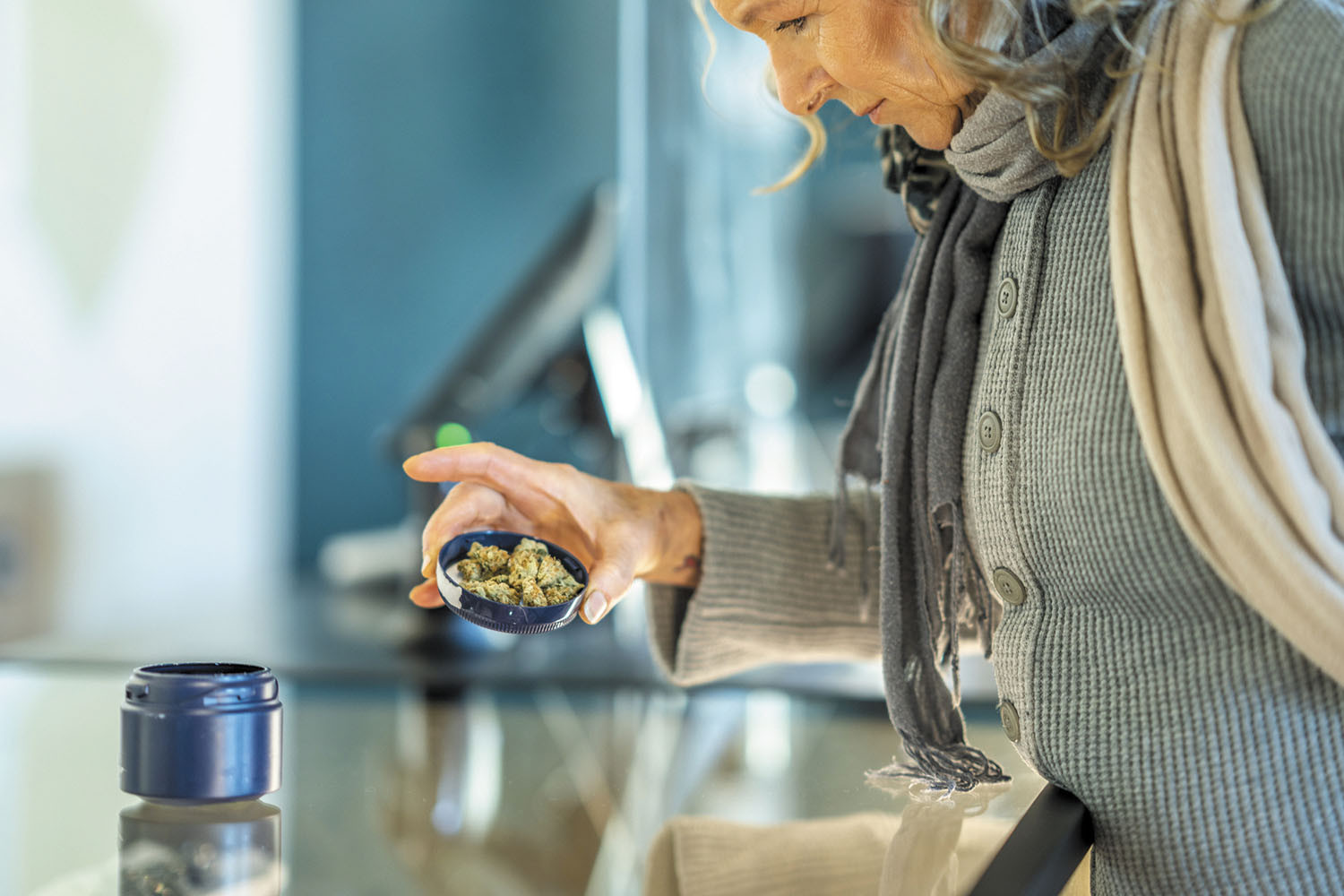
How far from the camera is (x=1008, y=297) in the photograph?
700 mm

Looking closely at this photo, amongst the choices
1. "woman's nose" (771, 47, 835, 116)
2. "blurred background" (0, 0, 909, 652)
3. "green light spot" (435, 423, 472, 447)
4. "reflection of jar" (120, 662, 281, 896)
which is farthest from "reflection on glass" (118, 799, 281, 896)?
"blurred background" (0, 0, 909, 652)

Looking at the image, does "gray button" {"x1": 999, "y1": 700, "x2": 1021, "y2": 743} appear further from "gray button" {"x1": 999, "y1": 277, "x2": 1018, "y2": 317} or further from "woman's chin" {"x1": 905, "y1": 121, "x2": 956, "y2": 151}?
"woman's chin" {"x1": 905, "y1": 121, "x2": 956, "y2": 151}

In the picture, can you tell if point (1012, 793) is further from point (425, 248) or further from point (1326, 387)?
point (425, 248)

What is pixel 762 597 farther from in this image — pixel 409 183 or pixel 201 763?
pixel 409 183

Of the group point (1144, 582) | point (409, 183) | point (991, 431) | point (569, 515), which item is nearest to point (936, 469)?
point (991, 431)

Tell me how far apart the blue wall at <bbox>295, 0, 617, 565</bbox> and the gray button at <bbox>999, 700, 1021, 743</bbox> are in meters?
2.00

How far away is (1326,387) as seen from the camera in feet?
1.92

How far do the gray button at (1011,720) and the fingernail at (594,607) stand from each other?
25 cm

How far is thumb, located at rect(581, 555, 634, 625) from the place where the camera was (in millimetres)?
700

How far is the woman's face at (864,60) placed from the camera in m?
0.71

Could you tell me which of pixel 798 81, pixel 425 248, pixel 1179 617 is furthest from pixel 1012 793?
pixel 425 248

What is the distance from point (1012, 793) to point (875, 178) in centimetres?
311

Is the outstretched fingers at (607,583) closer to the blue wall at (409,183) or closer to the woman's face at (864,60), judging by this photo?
the woman's face at (864,60)

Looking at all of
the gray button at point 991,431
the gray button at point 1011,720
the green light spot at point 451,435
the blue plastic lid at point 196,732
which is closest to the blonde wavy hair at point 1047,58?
the gray button at point 991,431
